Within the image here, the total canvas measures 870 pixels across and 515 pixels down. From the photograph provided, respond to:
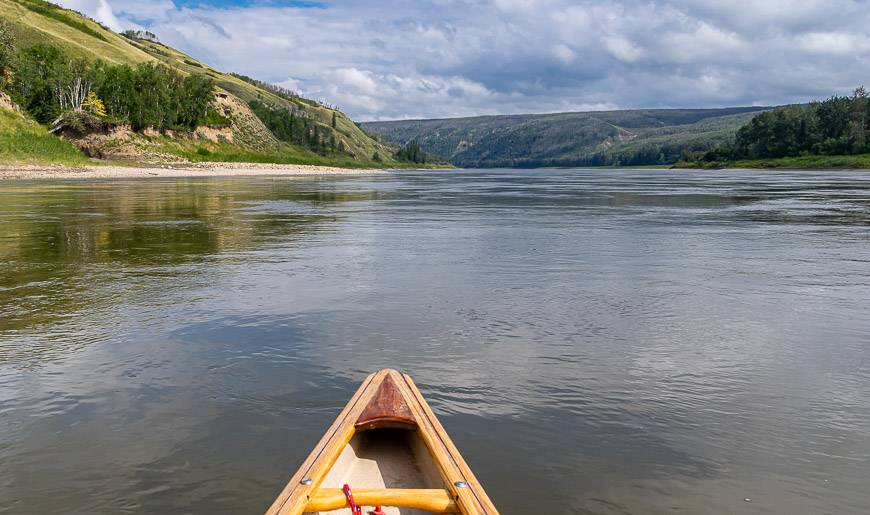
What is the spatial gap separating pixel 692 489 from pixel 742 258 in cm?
1583

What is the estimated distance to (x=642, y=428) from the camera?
25.4 ft

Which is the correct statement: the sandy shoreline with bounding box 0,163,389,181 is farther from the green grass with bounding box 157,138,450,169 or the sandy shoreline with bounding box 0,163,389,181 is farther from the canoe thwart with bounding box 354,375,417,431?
the canoe thwart with bounding box 354,375,417,431

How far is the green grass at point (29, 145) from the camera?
83.2 metres

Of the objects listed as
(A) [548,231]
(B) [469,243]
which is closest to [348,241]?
(B) [469,243]

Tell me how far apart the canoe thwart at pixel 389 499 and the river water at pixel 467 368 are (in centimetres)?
103

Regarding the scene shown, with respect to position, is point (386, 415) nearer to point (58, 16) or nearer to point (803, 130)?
point (803, 130)

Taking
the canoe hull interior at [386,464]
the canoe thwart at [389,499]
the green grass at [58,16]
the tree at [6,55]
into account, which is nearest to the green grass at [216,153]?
the tree at [6,55]

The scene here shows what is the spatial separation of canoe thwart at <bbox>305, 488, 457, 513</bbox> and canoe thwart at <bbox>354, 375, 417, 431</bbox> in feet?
3.61

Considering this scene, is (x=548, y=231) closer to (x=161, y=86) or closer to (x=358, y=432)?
(x=358, y=432)

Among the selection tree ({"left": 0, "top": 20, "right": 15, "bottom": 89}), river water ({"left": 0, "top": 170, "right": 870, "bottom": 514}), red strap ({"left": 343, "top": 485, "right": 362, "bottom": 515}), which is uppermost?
tree ({"left": 0, "top": 20, "right": 15, "bottom": 89})

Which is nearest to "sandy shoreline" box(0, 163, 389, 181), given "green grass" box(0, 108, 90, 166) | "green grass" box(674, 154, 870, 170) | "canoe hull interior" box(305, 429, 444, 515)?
"green grass" box(0, 108, 90, 166)

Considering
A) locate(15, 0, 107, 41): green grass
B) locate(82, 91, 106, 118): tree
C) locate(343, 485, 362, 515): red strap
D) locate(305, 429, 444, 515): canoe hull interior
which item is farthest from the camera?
locate(15, 0, 107, 41): green grass

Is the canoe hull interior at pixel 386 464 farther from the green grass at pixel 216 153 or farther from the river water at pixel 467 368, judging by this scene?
the green grass at pixel 216 153

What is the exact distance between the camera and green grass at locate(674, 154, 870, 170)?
143000 mm
